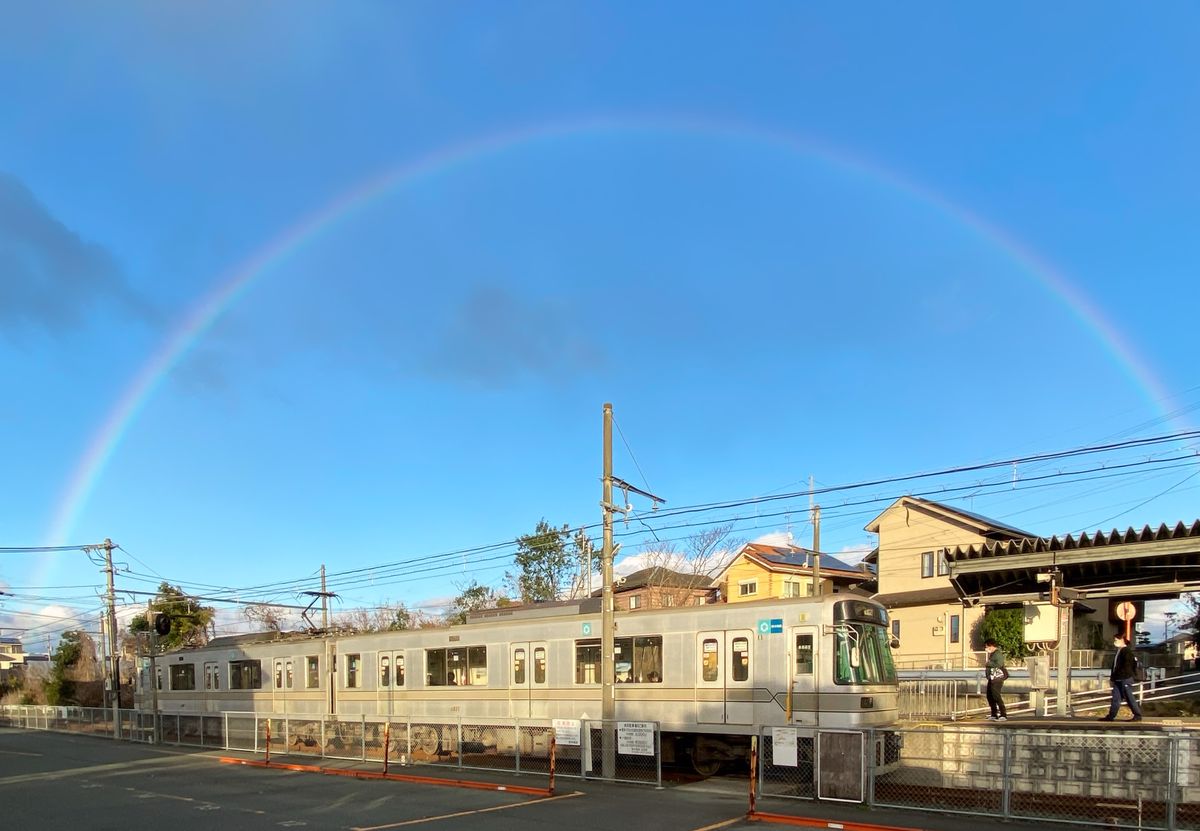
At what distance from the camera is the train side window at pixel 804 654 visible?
51.4 feet

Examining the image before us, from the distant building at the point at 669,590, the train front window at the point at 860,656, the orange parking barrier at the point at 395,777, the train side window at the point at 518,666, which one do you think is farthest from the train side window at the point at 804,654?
the distant building at the point at 669,590

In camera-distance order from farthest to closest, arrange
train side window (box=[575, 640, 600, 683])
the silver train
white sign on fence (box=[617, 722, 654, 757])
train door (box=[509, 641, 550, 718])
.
A: train door (box=[509, 641, 550, 718]), train side window (box=[575, 640, 600, 683]), the silver train, white sign on fence (box=[617, 722, 654, 757])

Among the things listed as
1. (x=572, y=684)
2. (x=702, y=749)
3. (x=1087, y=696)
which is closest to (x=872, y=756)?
(x=702, y=749)

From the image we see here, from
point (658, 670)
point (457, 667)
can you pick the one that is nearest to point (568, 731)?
point (658, 670)

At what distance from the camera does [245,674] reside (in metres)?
30.7

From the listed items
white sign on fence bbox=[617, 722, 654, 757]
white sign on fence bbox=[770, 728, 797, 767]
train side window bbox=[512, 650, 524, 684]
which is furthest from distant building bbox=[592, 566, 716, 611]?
white sign on fence bbox=[770, 728, 797, 767]

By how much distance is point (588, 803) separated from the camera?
44.4 feet

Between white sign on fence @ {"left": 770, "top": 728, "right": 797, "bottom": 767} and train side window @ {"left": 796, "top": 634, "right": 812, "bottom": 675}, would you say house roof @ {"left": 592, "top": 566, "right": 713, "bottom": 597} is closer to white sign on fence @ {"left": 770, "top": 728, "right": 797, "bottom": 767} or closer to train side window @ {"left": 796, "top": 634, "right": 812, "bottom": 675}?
train side window @ {"left": 796, "top": 634, "right": 812, "bottom": 675}

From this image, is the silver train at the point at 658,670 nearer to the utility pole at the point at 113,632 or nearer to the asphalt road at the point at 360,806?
the asphalt road at the point at 360,806

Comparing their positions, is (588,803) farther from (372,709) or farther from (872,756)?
(372,709)

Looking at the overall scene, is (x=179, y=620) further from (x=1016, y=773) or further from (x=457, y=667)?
(x=1016, y=773)

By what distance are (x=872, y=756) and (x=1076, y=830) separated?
262 centimetres

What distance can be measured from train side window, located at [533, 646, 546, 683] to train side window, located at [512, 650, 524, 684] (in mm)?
441

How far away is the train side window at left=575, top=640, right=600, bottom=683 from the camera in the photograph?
18875 mm
